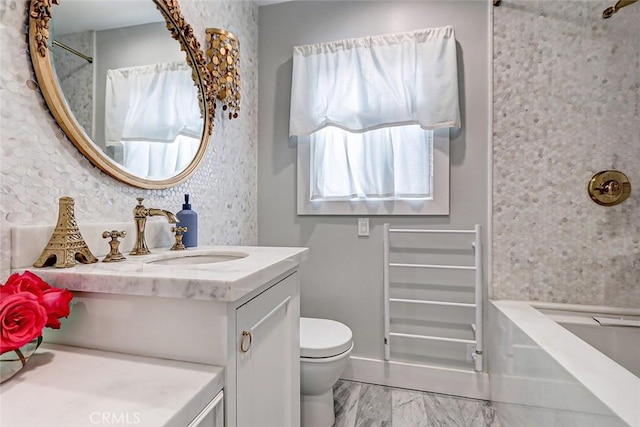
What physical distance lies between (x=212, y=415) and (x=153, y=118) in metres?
1.13

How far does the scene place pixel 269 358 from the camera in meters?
0.88

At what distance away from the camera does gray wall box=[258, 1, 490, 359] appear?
1.84 metres

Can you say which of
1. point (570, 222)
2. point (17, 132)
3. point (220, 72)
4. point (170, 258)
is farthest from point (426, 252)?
point (17, 132)

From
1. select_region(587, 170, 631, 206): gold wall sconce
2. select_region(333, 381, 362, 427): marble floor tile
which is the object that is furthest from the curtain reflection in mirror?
select_region(587, 170, 631, 206): gold wall sconce

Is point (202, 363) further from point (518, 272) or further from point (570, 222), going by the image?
point (570, 222)

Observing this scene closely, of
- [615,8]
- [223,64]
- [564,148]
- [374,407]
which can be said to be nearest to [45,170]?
[223,64]

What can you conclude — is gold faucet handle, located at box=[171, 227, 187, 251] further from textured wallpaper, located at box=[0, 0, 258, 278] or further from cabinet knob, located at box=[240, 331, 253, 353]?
cabinet knob, located at box=[240, 331, 253, 353]

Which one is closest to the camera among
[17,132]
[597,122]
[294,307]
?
[17,132]

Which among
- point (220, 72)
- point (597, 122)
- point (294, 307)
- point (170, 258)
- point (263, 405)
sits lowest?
point (263, 405)

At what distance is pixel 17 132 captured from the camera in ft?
2.62

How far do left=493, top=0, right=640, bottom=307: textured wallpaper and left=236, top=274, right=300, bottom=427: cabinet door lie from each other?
4.33ft

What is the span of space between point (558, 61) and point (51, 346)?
96.0 inches

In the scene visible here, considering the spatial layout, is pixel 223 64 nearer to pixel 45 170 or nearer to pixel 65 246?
pixel 45 170

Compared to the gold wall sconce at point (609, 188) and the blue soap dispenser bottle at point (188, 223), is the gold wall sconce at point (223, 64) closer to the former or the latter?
the blue soap dispenser bottle at point (188, 223)
